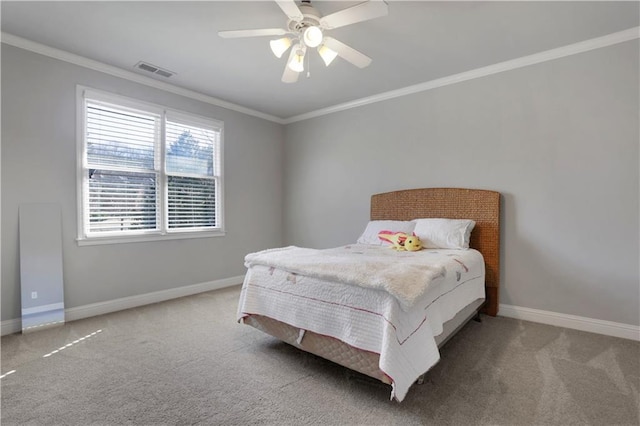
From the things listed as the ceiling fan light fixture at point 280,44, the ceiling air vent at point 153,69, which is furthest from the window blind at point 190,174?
the ceiling fan light fixture at point 280,44

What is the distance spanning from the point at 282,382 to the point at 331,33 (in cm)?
271

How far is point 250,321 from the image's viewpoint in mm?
2615

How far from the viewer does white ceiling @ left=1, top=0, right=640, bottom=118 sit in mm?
2361

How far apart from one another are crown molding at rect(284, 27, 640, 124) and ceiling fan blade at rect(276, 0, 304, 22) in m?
2.15

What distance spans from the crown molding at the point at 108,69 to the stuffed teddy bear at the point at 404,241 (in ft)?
9.59

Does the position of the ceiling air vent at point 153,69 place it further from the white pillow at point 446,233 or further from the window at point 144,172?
the white pillow at point 446,233

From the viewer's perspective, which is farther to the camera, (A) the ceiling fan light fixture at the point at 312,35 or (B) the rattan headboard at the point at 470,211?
(B) the rattan headboard at the point at 470,211

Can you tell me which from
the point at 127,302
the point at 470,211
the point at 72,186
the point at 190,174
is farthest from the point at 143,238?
the point at 470,211

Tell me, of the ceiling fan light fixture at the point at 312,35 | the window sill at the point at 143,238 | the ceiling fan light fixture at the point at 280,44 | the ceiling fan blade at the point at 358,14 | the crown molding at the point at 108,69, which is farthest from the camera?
the window sill at the point at 143,238

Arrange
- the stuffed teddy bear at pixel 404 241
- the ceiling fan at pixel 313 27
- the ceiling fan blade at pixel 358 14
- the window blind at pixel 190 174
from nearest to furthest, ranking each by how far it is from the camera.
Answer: the ceiling fan blade at pixel 358 14 < the ceiling fan at pixel 313 27 < the stuffed teddy bear at pixel 404 241 < the window blind at pixel 190 174

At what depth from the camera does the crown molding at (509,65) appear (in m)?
2.72

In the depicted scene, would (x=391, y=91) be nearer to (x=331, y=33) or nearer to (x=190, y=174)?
(x=331, y=33)

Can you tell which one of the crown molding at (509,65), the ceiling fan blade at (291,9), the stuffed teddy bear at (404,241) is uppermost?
the crown molding at (509,65)

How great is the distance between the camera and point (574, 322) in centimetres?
294
